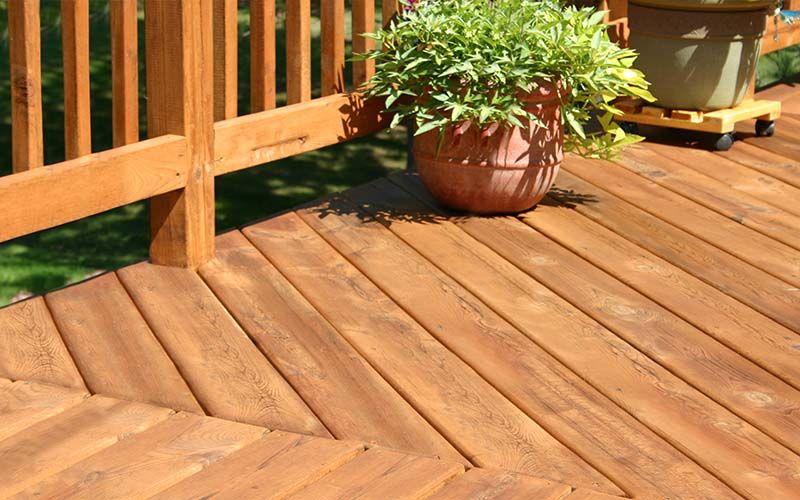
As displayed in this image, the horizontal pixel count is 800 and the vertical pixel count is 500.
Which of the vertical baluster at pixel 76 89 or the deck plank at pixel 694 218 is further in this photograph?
the deck plank at pixel 694 218

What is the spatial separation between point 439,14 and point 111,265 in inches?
128

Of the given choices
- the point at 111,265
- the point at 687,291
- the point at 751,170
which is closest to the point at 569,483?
the point at 687,291

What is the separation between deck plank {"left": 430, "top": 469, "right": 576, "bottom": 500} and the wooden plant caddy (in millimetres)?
2576

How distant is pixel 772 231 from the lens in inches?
161

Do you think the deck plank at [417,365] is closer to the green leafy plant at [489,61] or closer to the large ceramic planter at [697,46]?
the green leafy plant at [489,61]

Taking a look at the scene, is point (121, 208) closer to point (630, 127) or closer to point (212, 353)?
point (630, 127)

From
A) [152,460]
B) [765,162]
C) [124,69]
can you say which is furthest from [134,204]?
[152,460]

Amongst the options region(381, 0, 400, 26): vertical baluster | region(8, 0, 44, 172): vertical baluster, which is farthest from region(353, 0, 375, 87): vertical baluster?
region(8, 0, 44, 172): vertical baluster

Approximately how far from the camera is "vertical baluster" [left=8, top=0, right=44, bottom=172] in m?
3.21

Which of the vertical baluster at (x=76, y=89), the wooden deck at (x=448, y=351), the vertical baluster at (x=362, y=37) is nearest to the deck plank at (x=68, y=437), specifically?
the wooden deck at (x=448, y=351)

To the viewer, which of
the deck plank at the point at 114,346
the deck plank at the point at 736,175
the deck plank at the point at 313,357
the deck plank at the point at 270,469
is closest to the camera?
the deck plank at the point at 270,469

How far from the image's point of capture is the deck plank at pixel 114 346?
9.79 feet

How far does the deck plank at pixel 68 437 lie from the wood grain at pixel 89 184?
0.58m

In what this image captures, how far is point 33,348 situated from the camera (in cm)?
321
